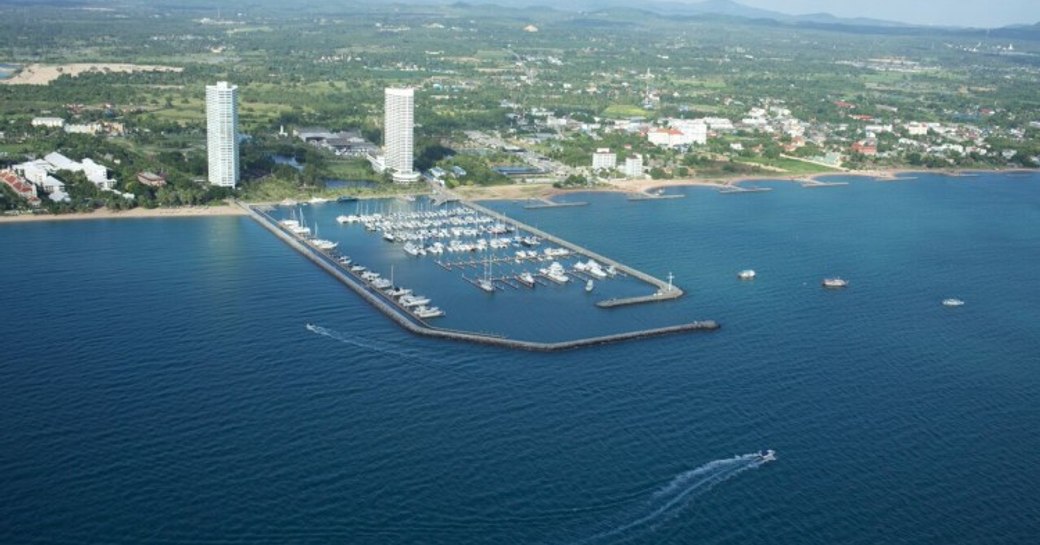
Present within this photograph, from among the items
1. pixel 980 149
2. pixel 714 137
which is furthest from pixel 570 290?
pixel 980 149

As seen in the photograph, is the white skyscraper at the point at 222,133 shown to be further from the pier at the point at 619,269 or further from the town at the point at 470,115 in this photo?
the pier at the point at 619,269

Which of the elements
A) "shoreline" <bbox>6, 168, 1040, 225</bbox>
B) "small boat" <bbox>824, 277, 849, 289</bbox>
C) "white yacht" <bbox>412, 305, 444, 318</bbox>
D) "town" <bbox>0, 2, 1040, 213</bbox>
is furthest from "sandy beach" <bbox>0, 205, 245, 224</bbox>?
"small boat" <bbox>824, 277, 849, 289</bbox>

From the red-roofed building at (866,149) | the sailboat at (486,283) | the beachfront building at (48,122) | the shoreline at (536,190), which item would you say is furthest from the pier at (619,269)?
the red-roofed building at (866,149)

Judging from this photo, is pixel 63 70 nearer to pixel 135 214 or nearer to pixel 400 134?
pixel 400 134

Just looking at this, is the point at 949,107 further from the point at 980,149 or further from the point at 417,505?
the point at 417,505

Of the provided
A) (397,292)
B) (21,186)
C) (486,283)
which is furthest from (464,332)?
(21,186)

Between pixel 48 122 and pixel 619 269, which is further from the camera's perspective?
pixel 48 122

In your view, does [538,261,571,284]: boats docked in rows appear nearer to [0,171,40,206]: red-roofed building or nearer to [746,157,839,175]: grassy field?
[0,171,40,206]: red-roofed building
